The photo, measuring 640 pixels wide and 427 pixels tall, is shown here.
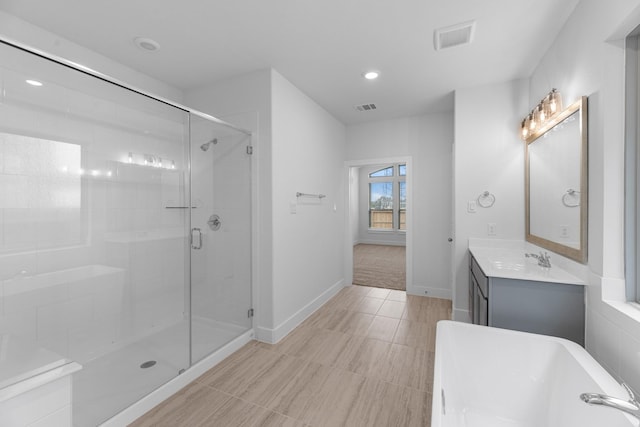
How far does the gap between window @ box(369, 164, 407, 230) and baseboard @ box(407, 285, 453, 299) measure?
4602 millimetres

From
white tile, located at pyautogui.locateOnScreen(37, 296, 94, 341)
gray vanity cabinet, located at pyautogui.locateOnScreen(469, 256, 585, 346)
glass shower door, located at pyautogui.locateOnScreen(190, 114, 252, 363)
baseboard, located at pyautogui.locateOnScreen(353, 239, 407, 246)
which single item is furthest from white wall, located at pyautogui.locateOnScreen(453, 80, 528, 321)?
baseboard, located at pyautogui.locateOnScreen(353, 239, 407, 246)

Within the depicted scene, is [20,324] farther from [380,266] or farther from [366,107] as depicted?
[380,266]

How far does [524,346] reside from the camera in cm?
156

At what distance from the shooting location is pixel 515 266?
214 centimetres

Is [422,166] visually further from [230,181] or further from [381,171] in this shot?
[381,171]

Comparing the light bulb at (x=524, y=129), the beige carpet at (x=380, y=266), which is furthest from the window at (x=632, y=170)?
the beige carpet at (x=380, y=266)

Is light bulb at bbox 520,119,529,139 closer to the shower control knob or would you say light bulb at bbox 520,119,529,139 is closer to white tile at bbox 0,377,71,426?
the shower control knob

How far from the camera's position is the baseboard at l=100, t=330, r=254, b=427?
1.72 meters

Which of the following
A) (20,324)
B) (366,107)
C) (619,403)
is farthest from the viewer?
(366,107)

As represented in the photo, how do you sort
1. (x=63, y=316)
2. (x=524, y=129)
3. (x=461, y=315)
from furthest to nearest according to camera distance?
1. (x=461, y=315)
2. (x=524, y=129)
3. (x=63, y=316)

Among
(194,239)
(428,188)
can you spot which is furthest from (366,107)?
(194,239)

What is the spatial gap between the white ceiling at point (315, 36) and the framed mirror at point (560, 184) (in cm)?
73

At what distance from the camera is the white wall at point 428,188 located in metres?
3.95

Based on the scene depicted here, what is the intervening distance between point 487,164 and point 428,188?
1073mm
